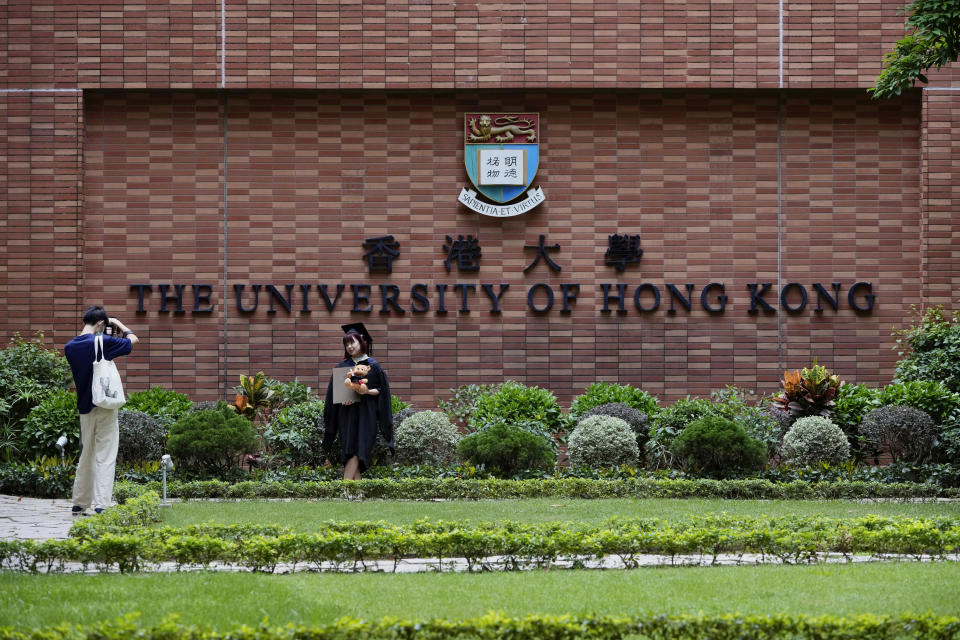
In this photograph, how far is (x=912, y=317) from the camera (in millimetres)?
15172

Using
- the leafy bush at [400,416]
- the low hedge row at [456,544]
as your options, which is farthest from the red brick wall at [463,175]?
the low hedge row at [456,544]

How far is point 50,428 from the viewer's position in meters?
12.6

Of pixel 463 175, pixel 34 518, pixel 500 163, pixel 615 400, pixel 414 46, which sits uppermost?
pixel 414 46

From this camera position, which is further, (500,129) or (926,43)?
(500,129)

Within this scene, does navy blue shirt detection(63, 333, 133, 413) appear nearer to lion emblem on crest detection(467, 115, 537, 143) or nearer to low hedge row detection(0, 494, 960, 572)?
low hedge row detection(0, 494, 960, 572)

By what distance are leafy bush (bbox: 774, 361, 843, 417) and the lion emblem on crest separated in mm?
4908

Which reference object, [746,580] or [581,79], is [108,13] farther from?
[746,580]

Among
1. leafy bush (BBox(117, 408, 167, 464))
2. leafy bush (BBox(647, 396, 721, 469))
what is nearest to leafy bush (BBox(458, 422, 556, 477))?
leafy bush (BBox(647, 396, 721, 469))

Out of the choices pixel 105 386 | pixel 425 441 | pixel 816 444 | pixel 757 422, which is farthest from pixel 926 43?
pixel 105 386

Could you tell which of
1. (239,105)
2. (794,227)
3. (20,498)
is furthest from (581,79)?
(20,498)

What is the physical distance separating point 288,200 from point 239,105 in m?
1.52

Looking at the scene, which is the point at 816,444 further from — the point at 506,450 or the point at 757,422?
the point at 506,450

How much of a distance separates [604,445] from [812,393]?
2.83 meters

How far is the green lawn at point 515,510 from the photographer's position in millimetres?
9812
